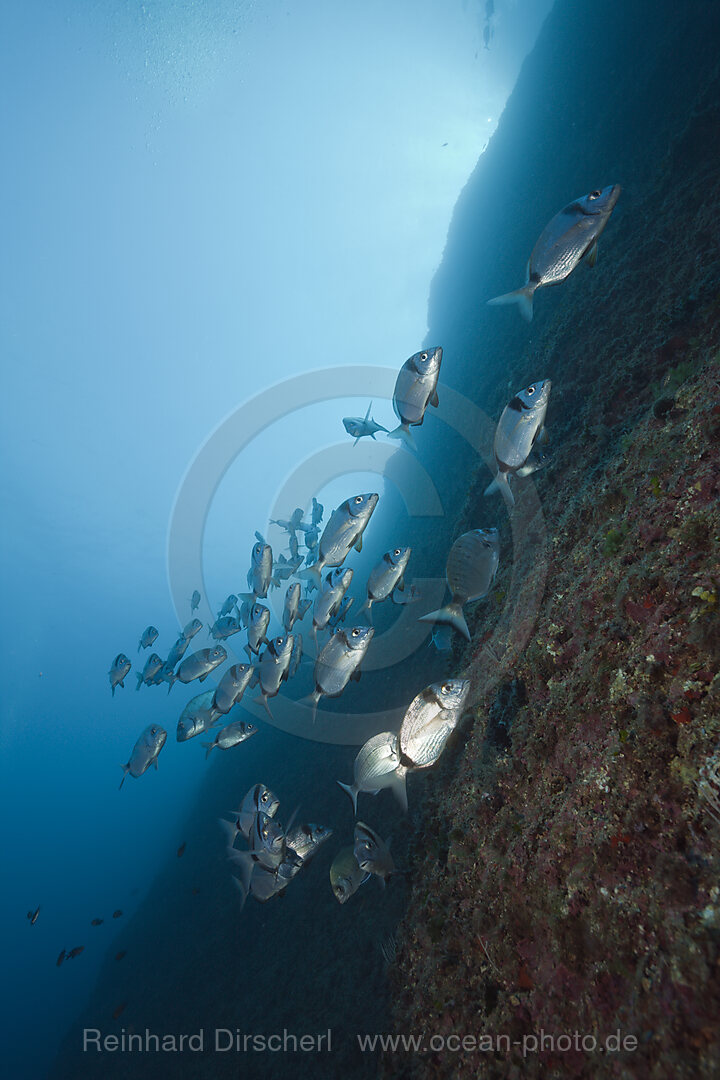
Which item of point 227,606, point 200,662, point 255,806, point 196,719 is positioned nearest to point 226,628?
point 227,606

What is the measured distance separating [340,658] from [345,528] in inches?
51.9

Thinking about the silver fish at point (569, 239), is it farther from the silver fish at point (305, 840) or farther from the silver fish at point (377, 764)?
the silver fish at point (305, 840)

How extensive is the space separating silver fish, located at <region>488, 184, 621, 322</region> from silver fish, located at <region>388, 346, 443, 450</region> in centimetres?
Result: 68

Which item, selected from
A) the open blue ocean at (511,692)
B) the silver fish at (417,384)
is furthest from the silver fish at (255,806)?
the silver fish at (417,384)

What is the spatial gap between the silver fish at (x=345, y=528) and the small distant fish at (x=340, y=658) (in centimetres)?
85

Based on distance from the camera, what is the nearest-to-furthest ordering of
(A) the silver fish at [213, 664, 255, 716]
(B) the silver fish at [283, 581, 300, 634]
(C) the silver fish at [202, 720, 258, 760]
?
(A) the silver fish at [213, 664, 255, 716] < (C) the silver fish at [202, 720, 258, 760] < (B) the silver fish at [283, 581, 300, 634]

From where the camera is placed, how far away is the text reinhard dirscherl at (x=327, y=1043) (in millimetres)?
1619

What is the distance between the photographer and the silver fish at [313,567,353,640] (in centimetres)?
473

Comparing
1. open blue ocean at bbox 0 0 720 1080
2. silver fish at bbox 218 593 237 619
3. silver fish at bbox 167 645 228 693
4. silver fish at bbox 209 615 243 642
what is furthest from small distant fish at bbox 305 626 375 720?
silver fish at bbox 218 593 237 619

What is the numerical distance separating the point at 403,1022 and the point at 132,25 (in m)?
50.2

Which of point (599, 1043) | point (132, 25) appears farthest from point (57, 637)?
point (599, 1043)

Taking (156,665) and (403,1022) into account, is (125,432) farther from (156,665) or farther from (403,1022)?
(403,1022)

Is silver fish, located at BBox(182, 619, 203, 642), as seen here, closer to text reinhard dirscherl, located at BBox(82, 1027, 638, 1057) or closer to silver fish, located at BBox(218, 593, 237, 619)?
silver fish, located at BBox(218, 593, 237, 619)

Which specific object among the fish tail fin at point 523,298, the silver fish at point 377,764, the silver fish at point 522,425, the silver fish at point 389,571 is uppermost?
the fish tail fin at point 523,298
